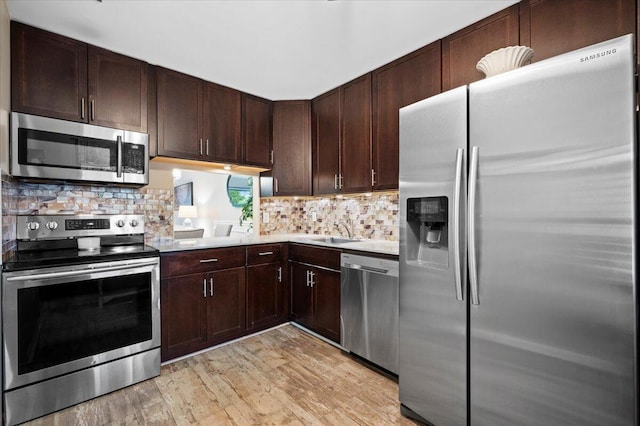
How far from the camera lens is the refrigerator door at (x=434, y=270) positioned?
153cm

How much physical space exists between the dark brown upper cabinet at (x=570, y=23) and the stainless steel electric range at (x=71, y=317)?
2853 millimetres

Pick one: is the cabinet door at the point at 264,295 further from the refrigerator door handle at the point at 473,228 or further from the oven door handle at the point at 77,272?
the refrigerator door handle at the point at 473,228

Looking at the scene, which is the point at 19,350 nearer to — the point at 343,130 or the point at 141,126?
the point at 141,126

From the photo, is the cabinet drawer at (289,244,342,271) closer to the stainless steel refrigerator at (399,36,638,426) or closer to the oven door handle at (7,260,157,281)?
the stainless steel refrigerator at (399,36,638,426)

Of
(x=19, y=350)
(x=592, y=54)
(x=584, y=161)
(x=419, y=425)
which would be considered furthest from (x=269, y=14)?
(x=419, y=425)

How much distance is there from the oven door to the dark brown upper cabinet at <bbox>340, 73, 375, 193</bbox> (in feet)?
5.97

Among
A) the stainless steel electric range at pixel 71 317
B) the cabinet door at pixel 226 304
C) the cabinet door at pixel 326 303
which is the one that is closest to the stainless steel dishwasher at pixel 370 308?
the cabinet door at pixel 326 303

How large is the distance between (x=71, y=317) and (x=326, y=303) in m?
1.84

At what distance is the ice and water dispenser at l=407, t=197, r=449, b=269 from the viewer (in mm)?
1658

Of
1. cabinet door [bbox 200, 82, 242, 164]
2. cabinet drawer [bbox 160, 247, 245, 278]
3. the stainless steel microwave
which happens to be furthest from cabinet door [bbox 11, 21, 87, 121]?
cabinet drawer [bbox 160, 247, 245, 278]

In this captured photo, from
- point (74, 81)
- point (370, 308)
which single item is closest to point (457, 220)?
point (370, 308)

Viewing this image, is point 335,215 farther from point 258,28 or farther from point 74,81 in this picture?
point 74,81

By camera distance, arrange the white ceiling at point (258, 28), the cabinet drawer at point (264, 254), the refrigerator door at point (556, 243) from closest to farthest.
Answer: the refrigerator door at point (556, 243) → the white ceiling at point (258, 28) → the cabinet drawer at point (264, 254)

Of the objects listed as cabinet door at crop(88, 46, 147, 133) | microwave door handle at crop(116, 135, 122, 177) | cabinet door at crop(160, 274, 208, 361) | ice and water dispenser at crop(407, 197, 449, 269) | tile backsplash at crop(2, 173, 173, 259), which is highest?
cabinet door at crop(88, 46, 147, 133)
